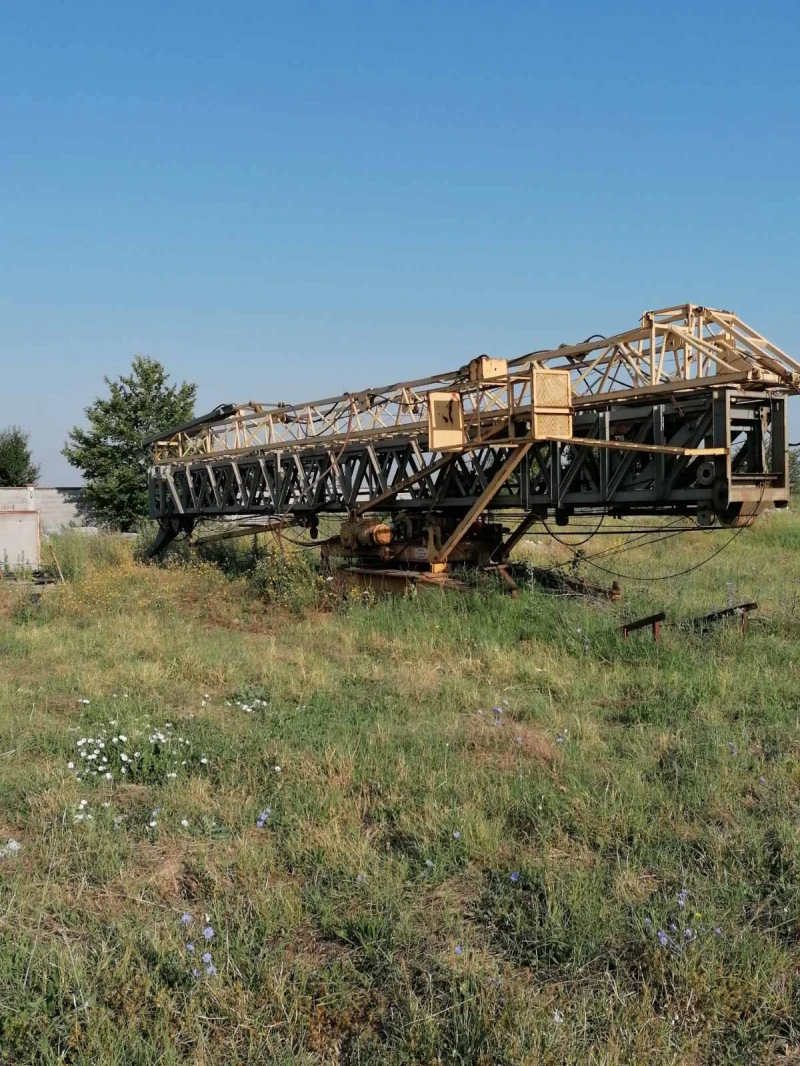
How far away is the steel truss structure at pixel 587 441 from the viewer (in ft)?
31.9

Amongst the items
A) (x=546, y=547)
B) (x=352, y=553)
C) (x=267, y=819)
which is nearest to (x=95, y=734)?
(x=267, y=819)

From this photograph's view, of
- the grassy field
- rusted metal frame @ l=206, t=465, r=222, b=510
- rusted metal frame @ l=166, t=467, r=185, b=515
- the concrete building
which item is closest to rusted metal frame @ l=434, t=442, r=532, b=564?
the grassy field

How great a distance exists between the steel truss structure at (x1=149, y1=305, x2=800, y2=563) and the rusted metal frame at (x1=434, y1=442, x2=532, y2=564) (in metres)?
0.03

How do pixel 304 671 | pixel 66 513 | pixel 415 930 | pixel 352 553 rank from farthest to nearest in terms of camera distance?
pixel 66 513 → pixel 352 553 → pixel 304 671 → pixel 415 930

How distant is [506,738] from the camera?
6020 mm

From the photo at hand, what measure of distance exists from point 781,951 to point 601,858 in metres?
1.00

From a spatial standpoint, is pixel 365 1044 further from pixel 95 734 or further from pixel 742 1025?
pixel 95 734

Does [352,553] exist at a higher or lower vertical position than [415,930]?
higher

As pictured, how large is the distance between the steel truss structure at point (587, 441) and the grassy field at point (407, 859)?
2.37 meters

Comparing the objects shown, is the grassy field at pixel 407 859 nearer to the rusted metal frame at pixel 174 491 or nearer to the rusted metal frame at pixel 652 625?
the rusted metal frame at pixel 652 625

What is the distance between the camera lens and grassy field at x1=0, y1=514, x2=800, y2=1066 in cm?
309

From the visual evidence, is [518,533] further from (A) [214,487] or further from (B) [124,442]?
(B) [124,442]

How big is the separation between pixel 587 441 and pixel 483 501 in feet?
6.93

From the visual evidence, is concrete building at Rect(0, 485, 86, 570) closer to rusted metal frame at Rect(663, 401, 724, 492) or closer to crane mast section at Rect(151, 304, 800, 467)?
crane mast section at Rect(151, 304, 800, 467)
